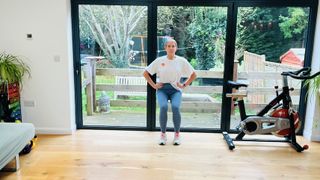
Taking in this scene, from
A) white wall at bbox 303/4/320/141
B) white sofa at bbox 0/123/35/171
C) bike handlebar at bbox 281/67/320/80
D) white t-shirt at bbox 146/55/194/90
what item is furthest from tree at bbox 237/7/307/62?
white sofa at bbox 0/123/35/171

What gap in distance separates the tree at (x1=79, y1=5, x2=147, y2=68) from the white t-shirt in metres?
0.50

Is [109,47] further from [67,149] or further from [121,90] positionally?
[67,149]

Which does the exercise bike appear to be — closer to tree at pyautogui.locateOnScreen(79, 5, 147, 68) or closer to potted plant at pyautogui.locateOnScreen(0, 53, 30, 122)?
tree at pyautogui.locateOnScreen(79, 5, 147, 68)

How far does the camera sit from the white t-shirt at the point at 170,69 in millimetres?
3748

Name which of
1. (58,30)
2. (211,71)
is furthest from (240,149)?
(58,30)

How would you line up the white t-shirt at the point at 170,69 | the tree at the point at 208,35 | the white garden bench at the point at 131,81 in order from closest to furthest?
1. the white t-shirt at the point at 170,69
2. the tree at the point at 208,35
3. the white garden bench at the point at 131,81

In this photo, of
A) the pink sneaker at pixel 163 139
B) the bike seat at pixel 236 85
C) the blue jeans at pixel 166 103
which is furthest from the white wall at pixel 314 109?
the pink sneaker at pixel 163 139

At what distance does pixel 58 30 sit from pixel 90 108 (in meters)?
1.24

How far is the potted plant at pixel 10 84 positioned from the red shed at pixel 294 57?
351cm

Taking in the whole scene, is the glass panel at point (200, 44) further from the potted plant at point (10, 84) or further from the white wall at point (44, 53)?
the potted plant at point (10, 84)

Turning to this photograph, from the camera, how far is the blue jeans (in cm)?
370

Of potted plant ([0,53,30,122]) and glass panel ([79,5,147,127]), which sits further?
glass panel ([79,5,147,127])

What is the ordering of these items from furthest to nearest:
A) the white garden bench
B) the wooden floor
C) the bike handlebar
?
the white garden bench < the bike handlebar < the wooden floor

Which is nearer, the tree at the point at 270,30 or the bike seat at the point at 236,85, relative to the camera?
the bike seat at the point at 236,85
